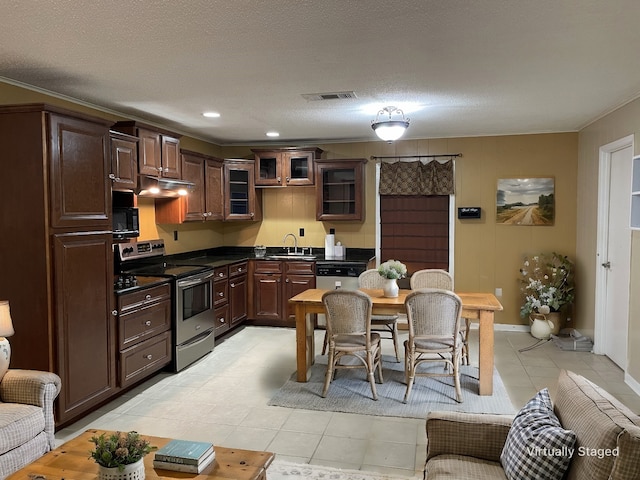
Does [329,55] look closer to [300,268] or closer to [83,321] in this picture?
[83,321]

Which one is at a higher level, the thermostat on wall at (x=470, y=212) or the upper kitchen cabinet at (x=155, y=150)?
the upper kitchen cabinet at (x=155, y=150)

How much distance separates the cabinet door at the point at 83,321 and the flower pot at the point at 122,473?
65.2 inches

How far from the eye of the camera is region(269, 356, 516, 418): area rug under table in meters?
3.77

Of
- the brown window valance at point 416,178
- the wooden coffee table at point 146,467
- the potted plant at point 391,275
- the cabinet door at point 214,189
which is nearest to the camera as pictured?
the wooden coffee table at point 146,467

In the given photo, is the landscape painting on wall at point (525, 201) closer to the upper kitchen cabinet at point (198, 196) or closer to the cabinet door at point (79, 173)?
the upper kitchen cabinet at point (198, 196)

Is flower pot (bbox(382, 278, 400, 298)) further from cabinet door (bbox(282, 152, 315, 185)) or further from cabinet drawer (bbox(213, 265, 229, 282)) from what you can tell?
cabinet door (bbox(282, 152, 315, 185))

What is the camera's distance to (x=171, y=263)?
566cm

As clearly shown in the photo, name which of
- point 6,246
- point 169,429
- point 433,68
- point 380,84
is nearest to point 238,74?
point 380,84

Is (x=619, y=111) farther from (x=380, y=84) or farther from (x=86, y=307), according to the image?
(x=86, y=307)

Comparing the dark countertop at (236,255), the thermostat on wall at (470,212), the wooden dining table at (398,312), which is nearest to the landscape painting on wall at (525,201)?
the thermostat on wall at (470,212)

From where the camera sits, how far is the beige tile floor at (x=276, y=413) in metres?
3.15

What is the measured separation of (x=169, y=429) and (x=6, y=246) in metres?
1.68

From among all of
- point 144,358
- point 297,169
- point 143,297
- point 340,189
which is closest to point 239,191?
point 297,169

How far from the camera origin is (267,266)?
6422 mm
